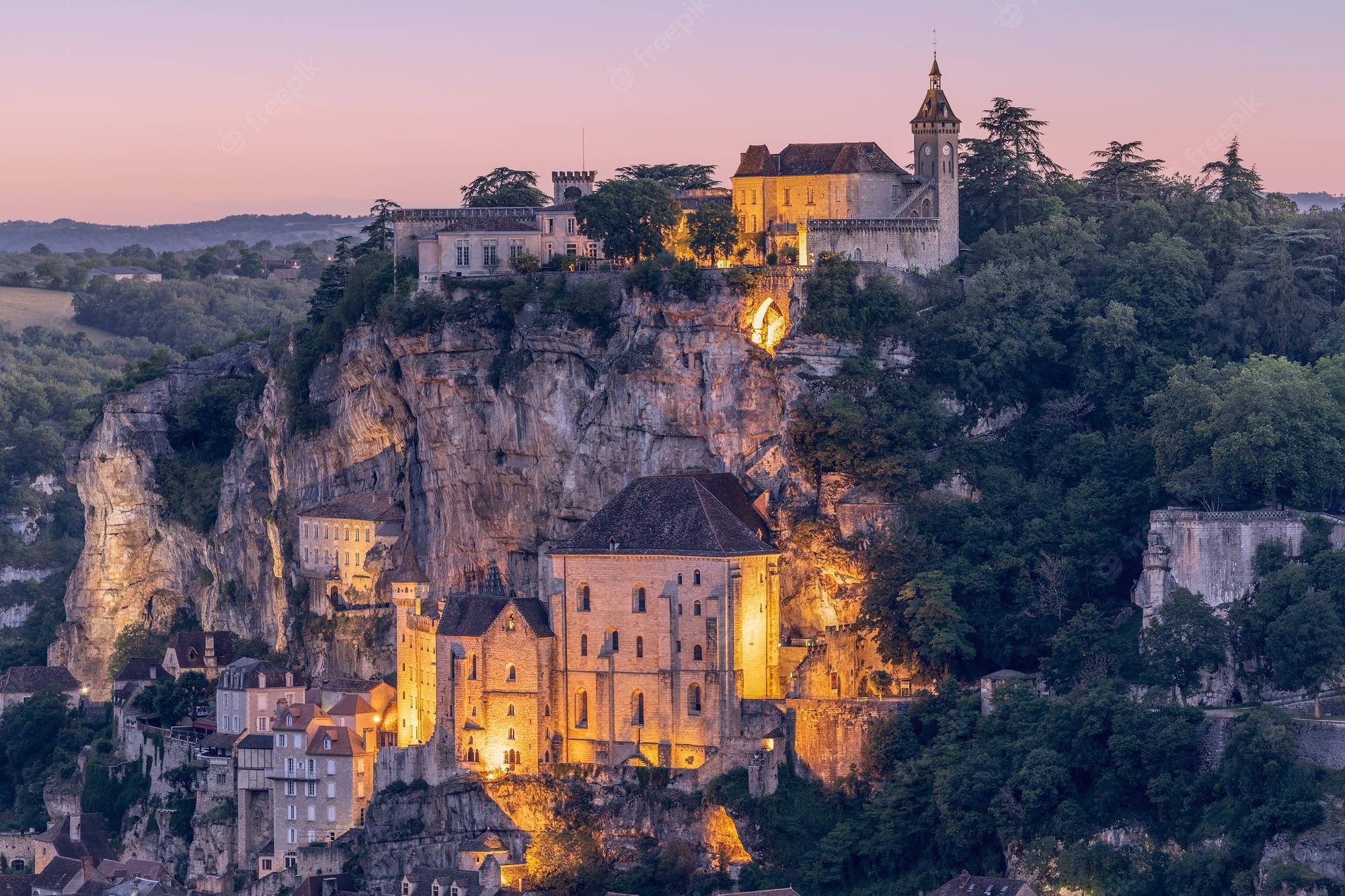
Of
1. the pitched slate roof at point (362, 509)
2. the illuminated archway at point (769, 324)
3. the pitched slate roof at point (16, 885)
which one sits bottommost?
the pitched slate roof at point (16, 885)

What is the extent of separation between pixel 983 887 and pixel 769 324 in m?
26.6

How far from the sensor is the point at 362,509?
114 meters

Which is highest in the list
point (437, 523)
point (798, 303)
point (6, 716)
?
point (798, 303)

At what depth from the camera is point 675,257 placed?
4203 inches

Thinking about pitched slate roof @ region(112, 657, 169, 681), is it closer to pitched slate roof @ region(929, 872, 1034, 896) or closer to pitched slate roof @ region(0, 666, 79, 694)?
pitched slate roof @ region(0, 666, 79, 694)

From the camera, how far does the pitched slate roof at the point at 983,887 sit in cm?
8462

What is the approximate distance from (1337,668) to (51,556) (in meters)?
87.5

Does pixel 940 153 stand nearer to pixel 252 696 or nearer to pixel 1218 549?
pixel 1218 549

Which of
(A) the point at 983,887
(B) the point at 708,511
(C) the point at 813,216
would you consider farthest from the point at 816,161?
(A) the point at 983,887

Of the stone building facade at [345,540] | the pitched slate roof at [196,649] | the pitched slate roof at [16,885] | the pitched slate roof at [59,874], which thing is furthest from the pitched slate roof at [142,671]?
the pitched slate roof at [59,874]

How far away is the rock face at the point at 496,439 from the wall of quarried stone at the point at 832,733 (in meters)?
5.60

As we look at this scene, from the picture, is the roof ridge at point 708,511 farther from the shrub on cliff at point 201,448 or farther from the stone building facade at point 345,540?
the shrub on cliff at point 201,448

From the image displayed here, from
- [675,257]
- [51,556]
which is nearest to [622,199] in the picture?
[675,257]

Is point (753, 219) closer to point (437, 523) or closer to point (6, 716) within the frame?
point (437, 523)
